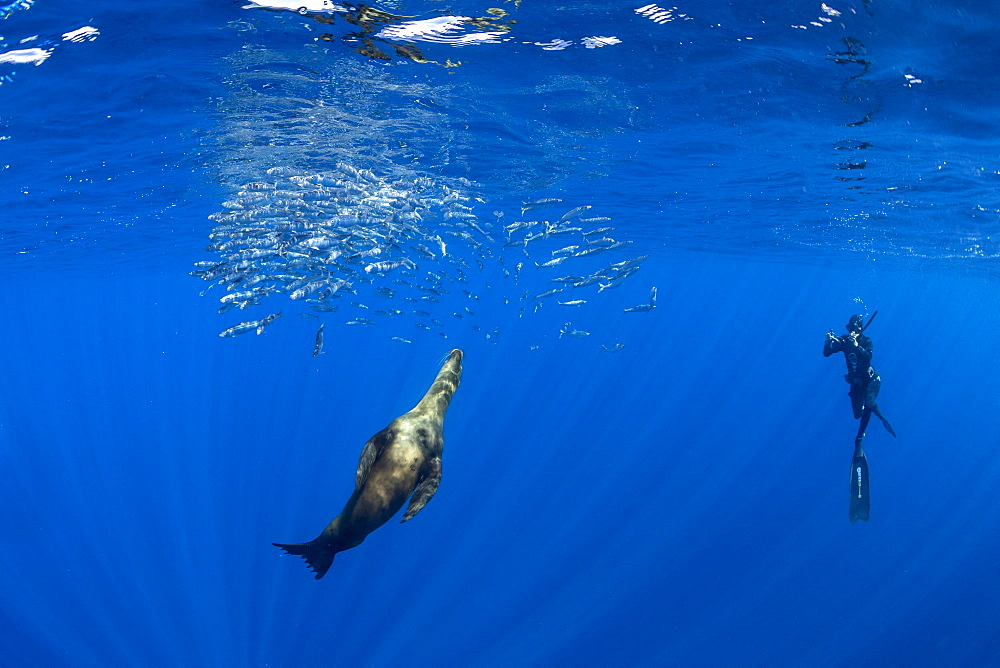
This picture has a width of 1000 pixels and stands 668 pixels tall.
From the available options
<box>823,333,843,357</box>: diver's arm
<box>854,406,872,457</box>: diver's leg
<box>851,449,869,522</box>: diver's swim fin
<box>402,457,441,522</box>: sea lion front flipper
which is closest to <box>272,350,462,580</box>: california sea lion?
<box>402,457,441,522</box>: sea lion front flipper

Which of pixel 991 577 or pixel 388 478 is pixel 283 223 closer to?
pixel 388 478

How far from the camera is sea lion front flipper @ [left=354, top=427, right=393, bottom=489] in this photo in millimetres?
2971

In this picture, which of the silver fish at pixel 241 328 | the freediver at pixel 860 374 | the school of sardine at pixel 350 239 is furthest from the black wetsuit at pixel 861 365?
the silver fish at pixel 241 328

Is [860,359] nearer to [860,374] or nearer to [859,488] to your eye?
[860,374]

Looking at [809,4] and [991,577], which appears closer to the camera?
[809,4]

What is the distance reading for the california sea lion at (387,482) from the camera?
8.87 ft

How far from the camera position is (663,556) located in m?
32.2

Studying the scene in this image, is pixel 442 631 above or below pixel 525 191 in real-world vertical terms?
below

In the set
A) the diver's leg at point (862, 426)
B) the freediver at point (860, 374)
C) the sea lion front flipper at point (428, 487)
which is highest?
the sea lion front flipper at point (428, 487)

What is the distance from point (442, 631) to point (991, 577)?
1335 inches

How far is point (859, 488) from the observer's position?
12125mm

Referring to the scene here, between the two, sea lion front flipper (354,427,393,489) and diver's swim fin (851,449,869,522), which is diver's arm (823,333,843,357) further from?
sea lion front flipper (354,427,393,489)

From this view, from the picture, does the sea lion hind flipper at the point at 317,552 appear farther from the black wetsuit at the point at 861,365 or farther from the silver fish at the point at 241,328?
the black wetsuit at the point at 861,365

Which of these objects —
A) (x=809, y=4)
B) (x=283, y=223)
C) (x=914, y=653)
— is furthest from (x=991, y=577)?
(x=283, y=223)
